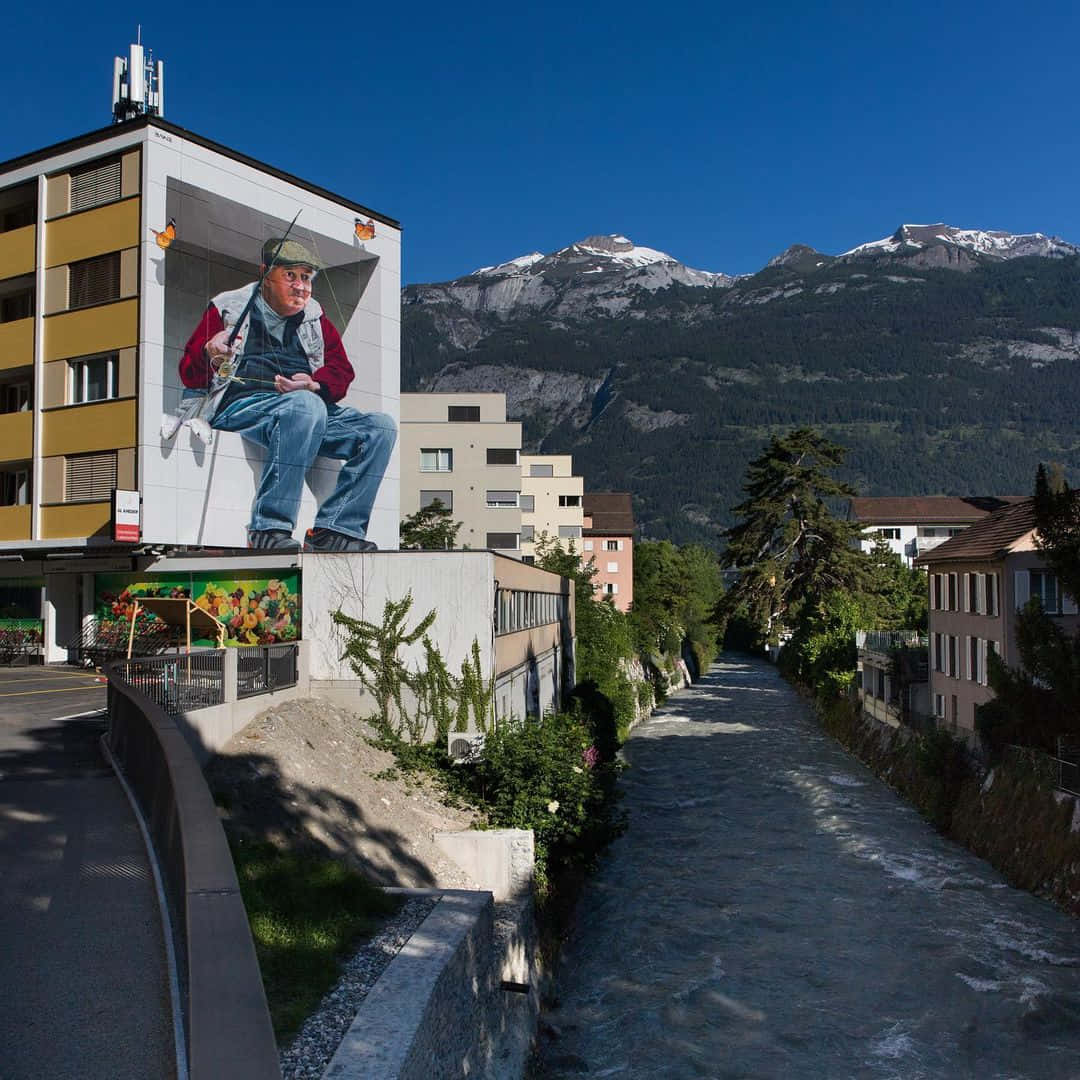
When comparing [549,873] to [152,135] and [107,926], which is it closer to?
[107,926]

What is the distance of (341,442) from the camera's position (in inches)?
1649

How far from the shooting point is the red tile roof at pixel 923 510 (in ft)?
434

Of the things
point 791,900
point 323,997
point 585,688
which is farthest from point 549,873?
point 585,688

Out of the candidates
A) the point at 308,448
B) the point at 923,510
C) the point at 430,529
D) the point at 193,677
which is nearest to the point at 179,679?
the point at 193,677

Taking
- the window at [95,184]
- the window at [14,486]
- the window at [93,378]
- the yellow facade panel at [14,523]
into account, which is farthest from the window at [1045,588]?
the window at [14,486]

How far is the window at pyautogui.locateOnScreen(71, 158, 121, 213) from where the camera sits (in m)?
34.5

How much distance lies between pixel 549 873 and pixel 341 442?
23.5 metres

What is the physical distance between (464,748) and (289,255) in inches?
899

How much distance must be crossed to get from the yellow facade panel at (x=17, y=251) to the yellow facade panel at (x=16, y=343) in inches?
64.6

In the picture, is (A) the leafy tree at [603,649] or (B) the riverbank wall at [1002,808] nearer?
(B) the riverbank wall at [1002,808]

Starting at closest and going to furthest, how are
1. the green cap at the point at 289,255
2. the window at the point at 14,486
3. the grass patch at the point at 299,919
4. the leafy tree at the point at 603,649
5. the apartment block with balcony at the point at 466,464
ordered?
the grass patch at the point at 299,919, the window at the point at 14,486, the green cap at the point at 289,255, the leafy tree at the point at 603,649, the apartment block with balcony at the point at 466,464

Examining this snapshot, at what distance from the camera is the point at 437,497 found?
70562 mm

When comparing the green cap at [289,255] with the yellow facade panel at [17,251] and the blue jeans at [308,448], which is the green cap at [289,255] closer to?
the blue jeans at [308,448]

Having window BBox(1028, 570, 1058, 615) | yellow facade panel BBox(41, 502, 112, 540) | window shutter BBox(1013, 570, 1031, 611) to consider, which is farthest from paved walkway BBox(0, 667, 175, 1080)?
window BBox(1028, 570, 1058, 615)
